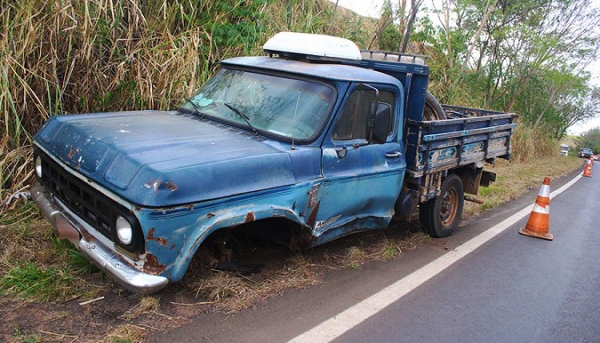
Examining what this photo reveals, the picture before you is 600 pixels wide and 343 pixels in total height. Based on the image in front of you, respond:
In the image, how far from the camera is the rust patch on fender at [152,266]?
318 centimetres

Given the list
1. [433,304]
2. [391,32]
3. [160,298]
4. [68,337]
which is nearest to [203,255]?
[160,298]

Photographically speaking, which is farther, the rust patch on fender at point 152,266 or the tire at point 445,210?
the tire at point 445,210

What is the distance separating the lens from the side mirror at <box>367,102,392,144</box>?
4.45 metres

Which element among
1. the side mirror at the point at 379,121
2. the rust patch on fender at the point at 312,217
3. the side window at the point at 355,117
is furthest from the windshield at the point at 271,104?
the rust patch on fender at the point at 312,217

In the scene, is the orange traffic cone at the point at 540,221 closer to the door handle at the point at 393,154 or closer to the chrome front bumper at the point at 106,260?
the door handle at the point at 393,154

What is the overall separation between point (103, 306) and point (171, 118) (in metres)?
1.89

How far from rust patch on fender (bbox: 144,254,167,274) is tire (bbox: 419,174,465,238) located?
12.6ft

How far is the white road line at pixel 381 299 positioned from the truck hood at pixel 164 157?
3.72ft

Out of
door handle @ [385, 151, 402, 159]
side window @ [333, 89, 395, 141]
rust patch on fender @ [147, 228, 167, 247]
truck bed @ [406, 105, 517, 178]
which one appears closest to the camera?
rust patch on fender @ [147, 228, 167, 247]

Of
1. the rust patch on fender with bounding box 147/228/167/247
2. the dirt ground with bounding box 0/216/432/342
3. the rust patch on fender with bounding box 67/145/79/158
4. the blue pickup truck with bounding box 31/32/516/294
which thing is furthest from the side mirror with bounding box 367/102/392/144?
the rust patch on fender with bounding box 67/145/79/158

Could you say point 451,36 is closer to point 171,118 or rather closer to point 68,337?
point 171,118

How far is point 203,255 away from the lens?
3.95m

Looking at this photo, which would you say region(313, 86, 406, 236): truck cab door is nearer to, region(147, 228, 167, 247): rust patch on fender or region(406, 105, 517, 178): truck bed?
region(406, 105, 517, 178): truck bed

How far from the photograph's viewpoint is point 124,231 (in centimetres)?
322
